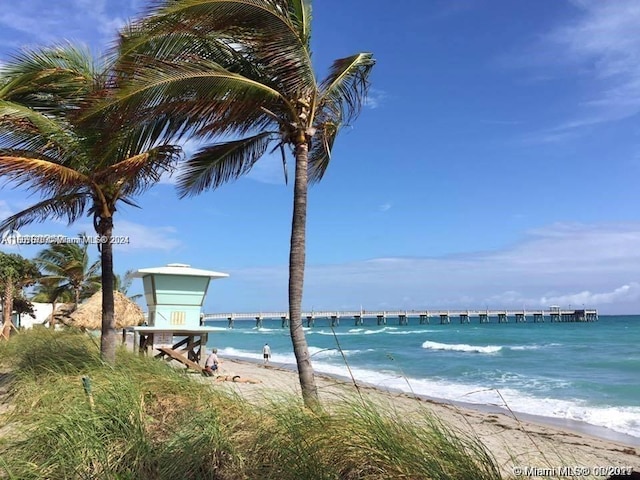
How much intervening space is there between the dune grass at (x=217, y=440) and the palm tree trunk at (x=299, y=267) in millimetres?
872

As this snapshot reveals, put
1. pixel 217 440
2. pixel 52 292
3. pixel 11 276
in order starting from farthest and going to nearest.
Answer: pixel 52 292, pixel 11 276, pixel 217 440

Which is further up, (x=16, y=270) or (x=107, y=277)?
(x=16, y=270)

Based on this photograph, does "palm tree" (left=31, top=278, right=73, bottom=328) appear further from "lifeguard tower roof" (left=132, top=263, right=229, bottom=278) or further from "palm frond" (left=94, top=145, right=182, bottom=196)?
"palm frond" (left=94, top=145, right=182, bottom=196)

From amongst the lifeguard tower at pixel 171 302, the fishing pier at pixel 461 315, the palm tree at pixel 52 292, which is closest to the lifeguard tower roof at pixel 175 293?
the lifeguard tower at pixel 171 302

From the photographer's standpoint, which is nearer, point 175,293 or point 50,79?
point 50,79

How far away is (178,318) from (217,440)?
9.89 metres

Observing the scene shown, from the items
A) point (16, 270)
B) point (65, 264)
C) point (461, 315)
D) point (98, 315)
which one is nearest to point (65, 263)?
point (65, 264)

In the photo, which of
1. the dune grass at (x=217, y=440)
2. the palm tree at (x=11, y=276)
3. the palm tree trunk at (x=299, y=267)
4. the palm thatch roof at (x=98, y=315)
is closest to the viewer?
the dune grass at (x=217, y=440)

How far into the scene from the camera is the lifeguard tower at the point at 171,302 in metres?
13.4

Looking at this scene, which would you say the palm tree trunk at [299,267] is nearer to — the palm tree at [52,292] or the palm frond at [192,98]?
the palm frond at [192,98]

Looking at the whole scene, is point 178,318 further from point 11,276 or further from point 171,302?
point 11,276

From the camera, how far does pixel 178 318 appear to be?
13812mm

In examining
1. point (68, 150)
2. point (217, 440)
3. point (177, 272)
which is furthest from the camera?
point (177, 272)

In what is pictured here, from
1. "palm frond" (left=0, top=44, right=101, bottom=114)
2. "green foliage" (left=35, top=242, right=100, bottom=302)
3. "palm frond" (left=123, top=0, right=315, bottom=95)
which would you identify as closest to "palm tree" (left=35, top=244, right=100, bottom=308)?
"green foliage" (left=35, top=242, right=100, bottom=302)
